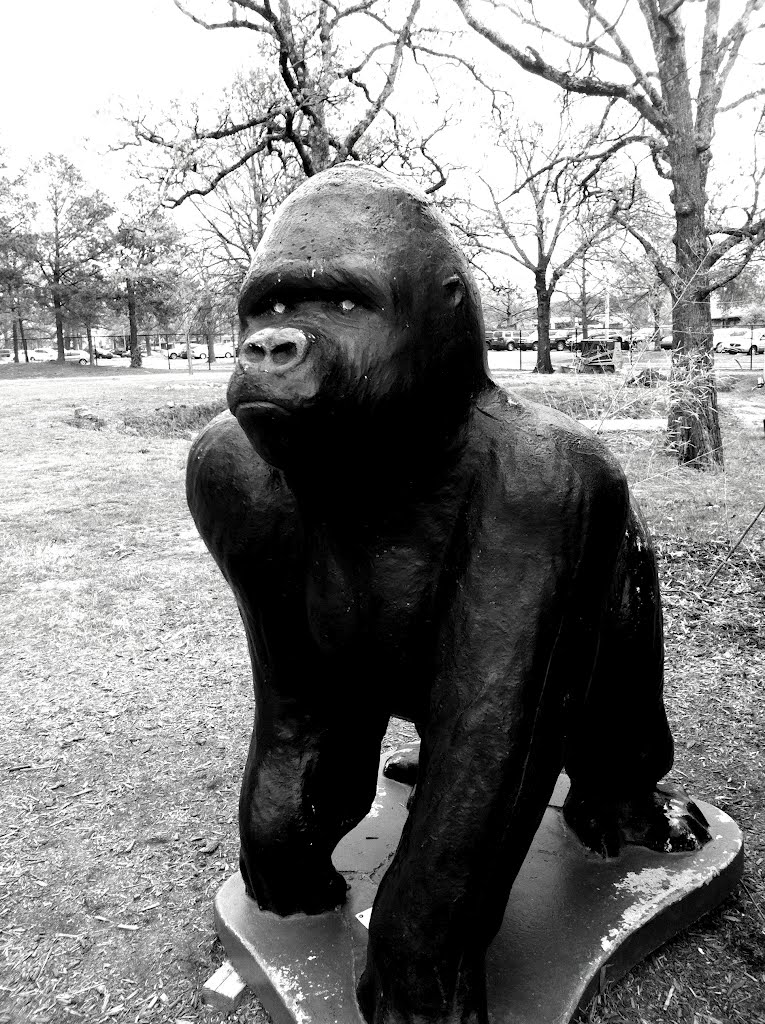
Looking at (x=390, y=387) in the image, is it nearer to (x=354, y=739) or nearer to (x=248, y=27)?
(x=354, y=739)

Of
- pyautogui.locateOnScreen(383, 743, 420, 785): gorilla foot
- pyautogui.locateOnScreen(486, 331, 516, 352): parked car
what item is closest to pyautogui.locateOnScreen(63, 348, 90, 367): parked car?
pyautogui.locateOnScreen(486, 331, 516, 352): parked car

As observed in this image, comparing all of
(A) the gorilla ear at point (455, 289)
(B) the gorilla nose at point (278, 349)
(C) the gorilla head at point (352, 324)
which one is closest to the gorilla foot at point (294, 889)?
(C) the gorilla head at point (352, 324)

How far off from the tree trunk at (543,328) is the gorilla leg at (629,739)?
81.1ft

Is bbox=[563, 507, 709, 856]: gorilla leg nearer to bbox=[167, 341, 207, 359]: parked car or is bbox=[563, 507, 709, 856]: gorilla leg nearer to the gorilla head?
the gorilla head

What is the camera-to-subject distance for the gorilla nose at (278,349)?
58.7 inches

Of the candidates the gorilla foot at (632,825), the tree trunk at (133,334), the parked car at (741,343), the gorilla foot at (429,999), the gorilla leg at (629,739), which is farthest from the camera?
the parked car at (741,343)

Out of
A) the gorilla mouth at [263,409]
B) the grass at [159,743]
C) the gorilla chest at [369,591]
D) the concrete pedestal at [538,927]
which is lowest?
the grass at [159,743]

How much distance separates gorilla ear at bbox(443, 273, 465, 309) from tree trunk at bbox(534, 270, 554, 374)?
25.4 m

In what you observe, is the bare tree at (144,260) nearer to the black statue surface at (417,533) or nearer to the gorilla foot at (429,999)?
the black statue surface at (417,533)

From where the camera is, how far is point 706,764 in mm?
3592

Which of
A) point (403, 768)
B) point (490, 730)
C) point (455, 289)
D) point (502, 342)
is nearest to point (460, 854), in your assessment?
point (490, 730)

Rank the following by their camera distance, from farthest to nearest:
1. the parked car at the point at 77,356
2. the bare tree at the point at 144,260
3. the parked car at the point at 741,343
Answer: the parked car at the point at 77,356, the parked car at the point at 741,343, the bare tree at the point at 144,260

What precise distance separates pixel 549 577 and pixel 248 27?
12.5m

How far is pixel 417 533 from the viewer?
181 cm
